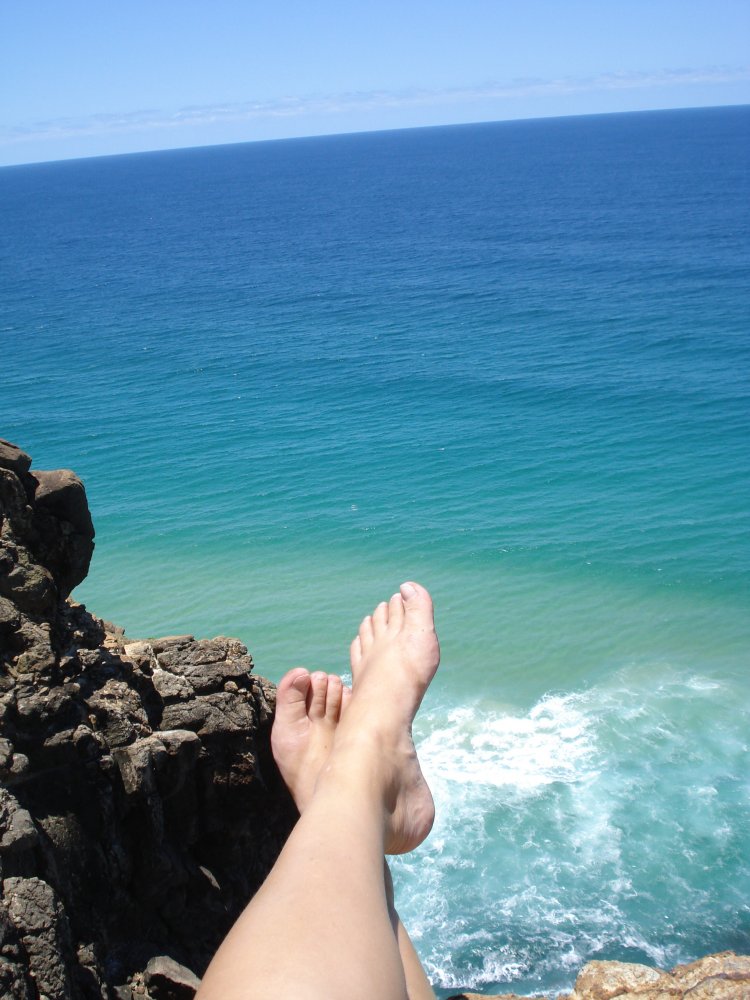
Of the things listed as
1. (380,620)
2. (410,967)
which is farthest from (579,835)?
(410,967)

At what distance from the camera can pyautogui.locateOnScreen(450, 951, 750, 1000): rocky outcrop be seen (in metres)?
4.81

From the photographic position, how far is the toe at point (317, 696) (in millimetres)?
5043

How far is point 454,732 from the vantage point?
12195 mm

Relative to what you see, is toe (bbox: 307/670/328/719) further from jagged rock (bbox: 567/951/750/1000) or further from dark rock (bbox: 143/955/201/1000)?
jagged rock (bbox: 567/951/750/1000)

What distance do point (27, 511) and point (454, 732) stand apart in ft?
26.2

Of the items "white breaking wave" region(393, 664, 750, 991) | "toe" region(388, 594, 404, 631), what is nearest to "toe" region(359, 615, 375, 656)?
"toe" region(388, 594, 404, 631)

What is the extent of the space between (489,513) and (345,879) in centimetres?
1635

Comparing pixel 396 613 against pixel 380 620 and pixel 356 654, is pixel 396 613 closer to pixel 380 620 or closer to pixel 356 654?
pixel 380 620

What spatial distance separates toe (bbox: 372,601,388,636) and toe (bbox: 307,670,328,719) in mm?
560

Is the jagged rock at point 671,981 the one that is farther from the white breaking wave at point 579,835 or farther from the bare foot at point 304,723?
the white breaking wave at point 579,835

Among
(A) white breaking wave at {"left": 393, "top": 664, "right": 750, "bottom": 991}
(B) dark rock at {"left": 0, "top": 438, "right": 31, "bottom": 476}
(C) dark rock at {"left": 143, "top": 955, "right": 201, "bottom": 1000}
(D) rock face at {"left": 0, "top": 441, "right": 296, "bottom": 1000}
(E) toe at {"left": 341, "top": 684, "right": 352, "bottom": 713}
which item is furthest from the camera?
(A) white breaking wave at {"left": 393, "top": 664, "right": 750, "bottom": 991}

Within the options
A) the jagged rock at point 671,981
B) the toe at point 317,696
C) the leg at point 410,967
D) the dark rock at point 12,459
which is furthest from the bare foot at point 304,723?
the jagged rock at point 671,981

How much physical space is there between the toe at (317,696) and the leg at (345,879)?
7.3 inches

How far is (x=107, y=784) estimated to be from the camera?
15.7 ft
